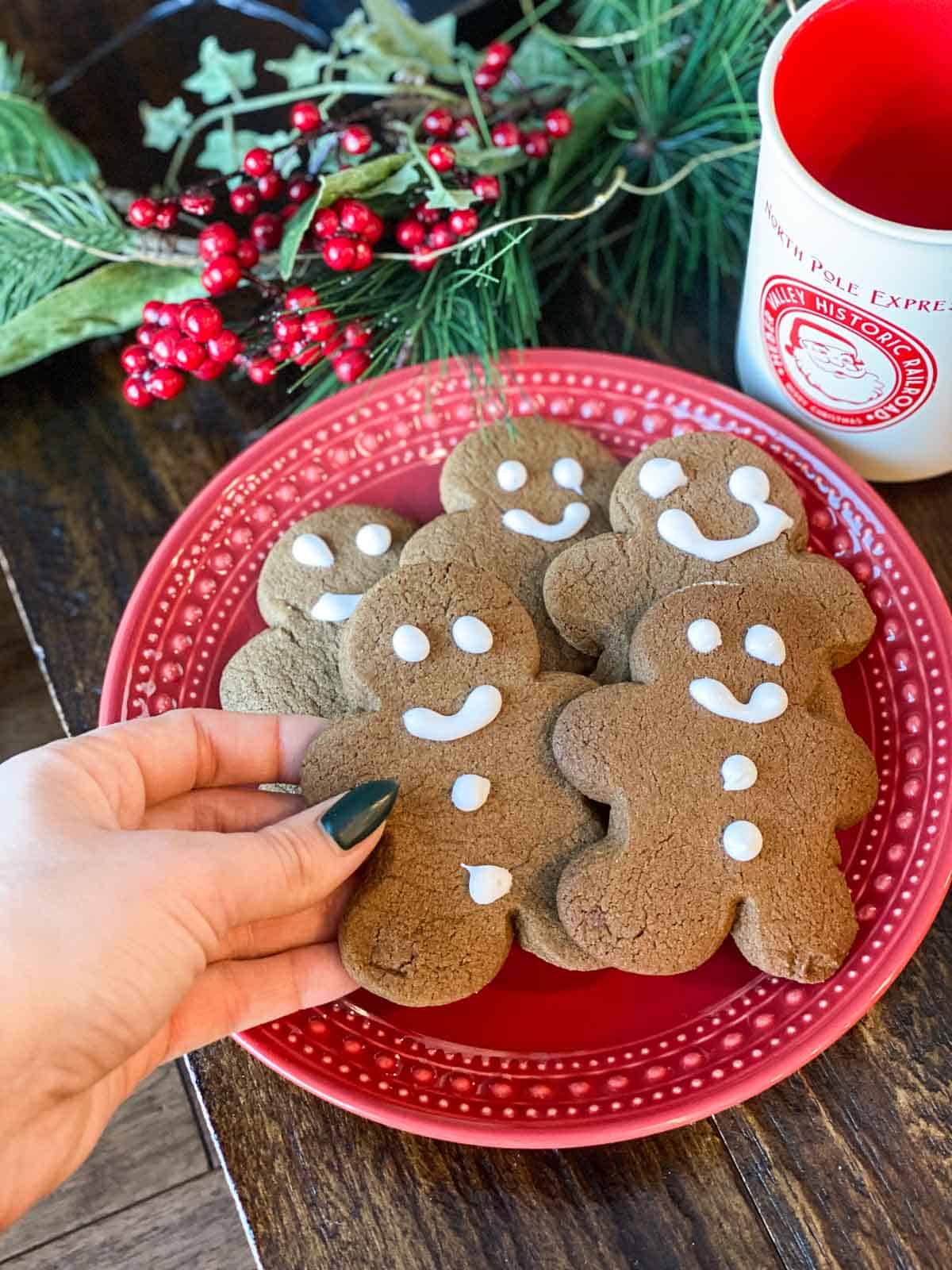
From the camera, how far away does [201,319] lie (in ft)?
2.92

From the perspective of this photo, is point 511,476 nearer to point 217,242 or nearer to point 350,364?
point 350,364

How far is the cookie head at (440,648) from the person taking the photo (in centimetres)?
78

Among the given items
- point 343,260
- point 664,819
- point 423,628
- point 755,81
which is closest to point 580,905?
point 664,819

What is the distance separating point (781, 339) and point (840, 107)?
6.4 inches

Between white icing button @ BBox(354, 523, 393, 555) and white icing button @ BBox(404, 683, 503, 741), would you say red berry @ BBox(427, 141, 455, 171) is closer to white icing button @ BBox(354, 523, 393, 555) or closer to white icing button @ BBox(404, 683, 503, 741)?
white icing button @ BBox(354, 523, 393, 555)

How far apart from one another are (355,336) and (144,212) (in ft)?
0.60

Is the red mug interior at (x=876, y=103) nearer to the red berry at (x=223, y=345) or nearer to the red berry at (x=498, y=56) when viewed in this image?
the red berry at (x=498, y=56)

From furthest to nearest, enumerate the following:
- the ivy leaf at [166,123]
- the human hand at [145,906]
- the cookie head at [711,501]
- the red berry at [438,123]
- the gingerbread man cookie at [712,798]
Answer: the ivy leaf at [166,123]
the red berry at [438,123]
the cookie head at [711,501]
the gingerbread man cookie at [712,798]
the human hand at [145,906]

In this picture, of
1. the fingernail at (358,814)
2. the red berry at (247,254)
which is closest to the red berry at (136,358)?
the red berry at (247,254)

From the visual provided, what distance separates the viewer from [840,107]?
0.84 metres

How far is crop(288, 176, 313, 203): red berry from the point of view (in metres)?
0.95

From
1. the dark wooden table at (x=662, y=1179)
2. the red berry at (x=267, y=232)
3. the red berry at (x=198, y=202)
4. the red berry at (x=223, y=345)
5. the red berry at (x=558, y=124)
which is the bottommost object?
the dark wooden table at (x=662, y=1179)

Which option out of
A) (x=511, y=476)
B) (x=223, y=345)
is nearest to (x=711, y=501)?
(x=511, y=476)

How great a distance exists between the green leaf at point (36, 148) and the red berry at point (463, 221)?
33cm
